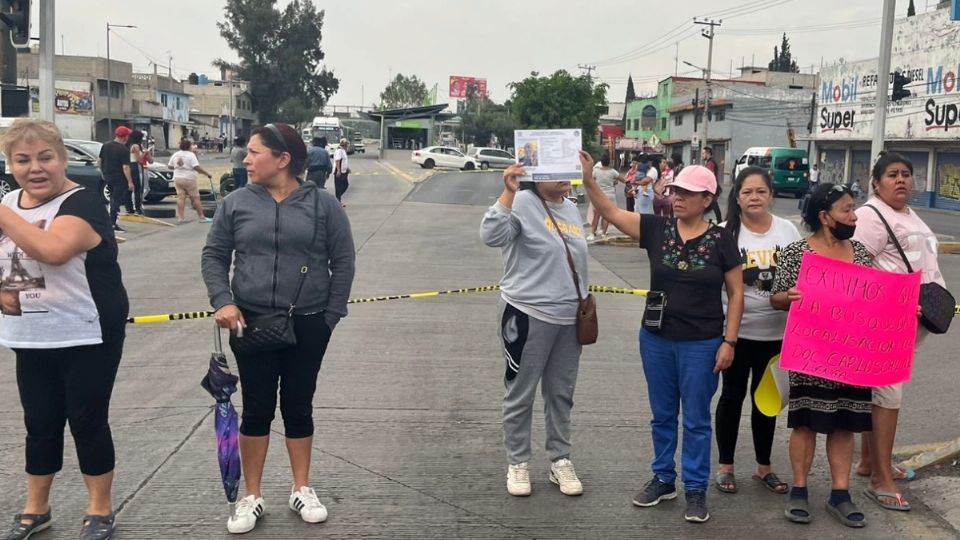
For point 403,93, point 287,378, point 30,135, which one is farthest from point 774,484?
point 403,93

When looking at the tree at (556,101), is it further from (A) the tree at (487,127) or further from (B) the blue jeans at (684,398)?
(B) the blue jeans at (684,398)

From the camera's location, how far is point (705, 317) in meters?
4.37

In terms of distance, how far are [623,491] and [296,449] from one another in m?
1.71

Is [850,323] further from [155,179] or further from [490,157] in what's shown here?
[490,157]

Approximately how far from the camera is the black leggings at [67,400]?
3.85m

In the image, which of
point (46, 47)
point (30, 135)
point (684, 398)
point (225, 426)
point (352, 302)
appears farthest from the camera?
point (46, 47)

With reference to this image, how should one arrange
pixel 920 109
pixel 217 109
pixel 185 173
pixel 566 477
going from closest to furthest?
pixel 566 477 → pixel 185 173 → pixel 920 109 → pixel 217 109

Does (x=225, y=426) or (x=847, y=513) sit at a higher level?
(x=225, y=426)

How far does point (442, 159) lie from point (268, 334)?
148 feet

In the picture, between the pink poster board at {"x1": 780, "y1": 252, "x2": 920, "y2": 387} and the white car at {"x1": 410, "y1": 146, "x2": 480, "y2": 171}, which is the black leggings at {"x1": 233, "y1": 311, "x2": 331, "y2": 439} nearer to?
the pink poster board at {"x1": 780, "y1": 252, "x2": 920, "y2": 387}

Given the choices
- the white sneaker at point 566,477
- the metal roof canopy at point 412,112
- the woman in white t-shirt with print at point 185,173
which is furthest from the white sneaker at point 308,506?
the metal roof canopy at point 412,112

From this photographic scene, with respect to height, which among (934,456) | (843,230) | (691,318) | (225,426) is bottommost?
(934,456)

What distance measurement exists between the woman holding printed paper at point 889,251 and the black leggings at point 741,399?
0.53 meters

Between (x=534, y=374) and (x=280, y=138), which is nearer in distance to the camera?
(x=280, y=138)
